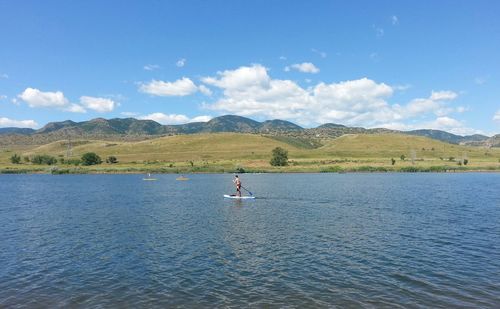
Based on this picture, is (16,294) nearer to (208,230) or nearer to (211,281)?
(211,281)

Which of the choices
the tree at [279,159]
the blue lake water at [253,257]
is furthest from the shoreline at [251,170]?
the blue lake water at [253,257]

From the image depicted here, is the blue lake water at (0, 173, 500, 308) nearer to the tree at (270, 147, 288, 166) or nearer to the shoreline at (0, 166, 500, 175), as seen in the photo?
the shoreline at (0, 166, 500, 175)

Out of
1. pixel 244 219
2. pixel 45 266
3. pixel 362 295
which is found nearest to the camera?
pixel 362 295

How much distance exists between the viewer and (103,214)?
5406 centimetres

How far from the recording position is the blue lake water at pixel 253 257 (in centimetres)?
2205

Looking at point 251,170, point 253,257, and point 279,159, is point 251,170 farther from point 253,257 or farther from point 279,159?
point 253,257

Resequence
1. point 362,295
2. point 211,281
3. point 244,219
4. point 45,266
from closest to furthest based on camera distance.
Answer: point 362,295
point 211,281
point 45,266
point 244,219

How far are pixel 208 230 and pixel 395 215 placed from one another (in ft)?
78.3

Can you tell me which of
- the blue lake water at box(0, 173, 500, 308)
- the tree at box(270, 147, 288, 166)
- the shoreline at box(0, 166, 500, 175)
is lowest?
the blue lake water at box(0, 173, 500, 308)

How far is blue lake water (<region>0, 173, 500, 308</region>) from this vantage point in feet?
72.3

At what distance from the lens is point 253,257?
100 feet

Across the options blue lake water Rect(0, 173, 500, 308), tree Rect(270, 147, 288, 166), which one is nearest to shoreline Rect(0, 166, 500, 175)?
tree Rect(270, 147, 288, 166)

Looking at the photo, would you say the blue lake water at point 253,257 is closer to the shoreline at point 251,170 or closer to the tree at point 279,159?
the shoreline at point 251,170

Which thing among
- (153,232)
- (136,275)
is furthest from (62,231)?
(136,275)
